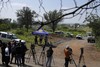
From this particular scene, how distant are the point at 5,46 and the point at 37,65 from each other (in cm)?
321

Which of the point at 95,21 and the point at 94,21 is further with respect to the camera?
the point at 94,21

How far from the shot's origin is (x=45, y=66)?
2209 cm

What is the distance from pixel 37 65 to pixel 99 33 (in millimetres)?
26040

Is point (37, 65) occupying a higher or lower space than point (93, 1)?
lower

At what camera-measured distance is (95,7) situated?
413 cm

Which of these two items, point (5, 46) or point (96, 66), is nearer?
point (5, 46)

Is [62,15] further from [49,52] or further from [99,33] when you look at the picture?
[99,33]

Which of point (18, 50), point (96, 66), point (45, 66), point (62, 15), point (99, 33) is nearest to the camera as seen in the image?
point (62, 15)

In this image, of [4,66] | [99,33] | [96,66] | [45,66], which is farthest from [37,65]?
[99,33]

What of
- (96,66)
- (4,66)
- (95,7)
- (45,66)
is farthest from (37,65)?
(95,7)

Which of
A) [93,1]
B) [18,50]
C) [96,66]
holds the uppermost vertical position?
[93,1]

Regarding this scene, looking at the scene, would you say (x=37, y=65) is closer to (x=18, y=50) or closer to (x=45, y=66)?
(x=45, y=66)

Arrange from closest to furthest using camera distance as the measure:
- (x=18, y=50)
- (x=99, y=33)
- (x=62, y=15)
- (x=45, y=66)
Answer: (x=62, y=15), (x=18, y=50), (x=45, y=66), (x=99, y=33)

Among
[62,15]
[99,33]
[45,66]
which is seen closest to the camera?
[62,15]
